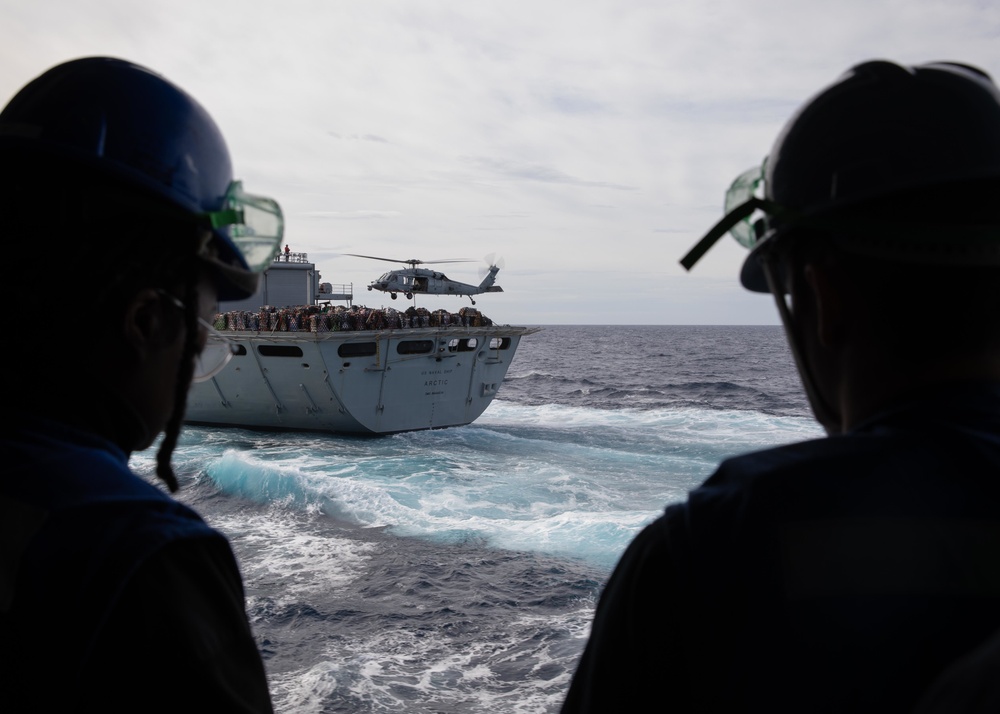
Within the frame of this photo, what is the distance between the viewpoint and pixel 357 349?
938 inches

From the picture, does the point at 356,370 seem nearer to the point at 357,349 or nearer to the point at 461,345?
the point at 357,349

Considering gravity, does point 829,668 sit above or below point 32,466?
below

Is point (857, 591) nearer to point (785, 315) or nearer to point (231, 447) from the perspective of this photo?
point (785, 315)

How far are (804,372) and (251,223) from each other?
48.3 inches

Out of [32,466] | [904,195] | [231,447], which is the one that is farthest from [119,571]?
[231,447]

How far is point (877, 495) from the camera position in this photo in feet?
3.61

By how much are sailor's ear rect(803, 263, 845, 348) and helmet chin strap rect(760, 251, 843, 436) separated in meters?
0.07

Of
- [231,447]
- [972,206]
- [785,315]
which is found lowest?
[231,447]

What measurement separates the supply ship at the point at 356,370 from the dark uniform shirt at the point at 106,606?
71.5 feet

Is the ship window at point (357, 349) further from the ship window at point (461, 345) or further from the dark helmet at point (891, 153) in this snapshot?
the dark helmet at point (891, 153)

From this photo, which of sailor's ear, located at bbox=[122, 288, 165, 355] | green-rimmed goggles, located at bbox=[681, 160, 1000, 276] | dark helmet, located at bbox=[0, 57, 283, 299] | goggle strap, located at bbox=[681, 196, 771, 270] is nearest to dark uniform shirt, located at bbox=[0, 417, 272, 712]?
sailor's ear, located at bbox=[122, 288, 165, 355]

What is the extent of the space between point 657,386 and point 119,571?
45.2m

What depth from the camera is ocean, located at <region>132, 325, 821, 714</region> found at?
25.0ft

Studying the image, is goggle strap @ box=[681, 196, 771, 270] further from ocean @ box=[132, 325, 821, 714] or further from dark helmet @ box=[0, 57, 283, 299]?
ocean @ box=[132, 325, 821, 714]
